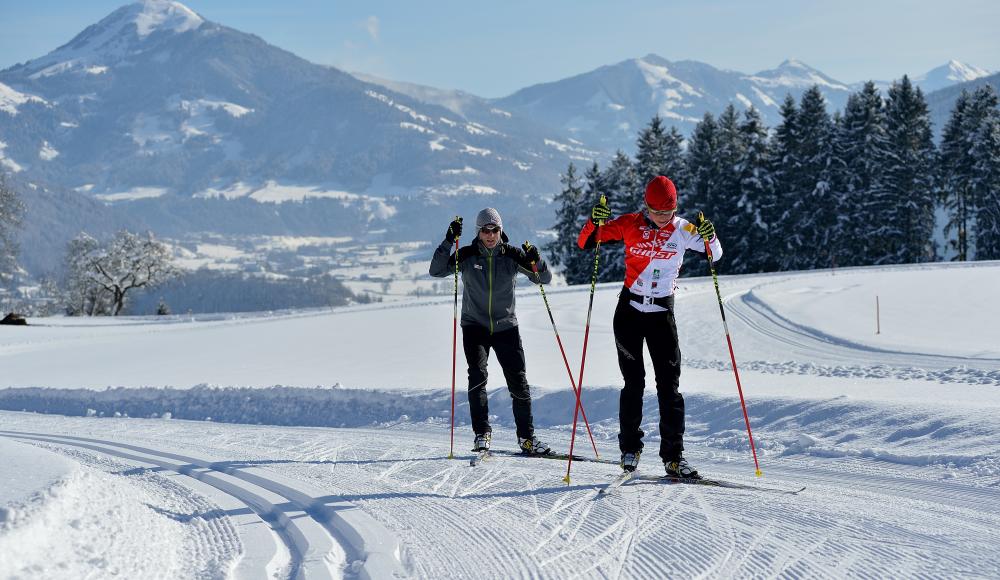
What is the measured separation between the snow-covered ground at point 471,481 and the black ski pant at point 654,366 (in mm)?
373

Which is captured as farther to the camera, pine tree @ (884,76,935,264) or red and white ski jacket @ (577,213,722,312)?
pine tree @ (884,76,935,264)

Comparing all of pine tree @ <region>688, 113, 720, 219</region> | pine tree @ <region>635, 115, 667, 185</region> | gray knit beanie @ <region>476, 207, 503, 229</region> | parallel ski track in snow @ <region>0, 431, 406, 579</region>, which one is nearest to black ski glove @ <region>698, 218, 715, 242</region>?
gray knit beanie @ <region>476, 207, 503, 229</region>

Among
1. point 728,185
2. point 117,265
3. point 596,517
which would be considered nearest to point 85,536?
point 596,517

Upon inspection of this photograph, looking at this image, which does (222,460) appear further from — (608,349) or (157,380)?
(608,349)

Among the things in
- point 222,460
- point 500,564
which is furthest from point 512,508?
point 222,460

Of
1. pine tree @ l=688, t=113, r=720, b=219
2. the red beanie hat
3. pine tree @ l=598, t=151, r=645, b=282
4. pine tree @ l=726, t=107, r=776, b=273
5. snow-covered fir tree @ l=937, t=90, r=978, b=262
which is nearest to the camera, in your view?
the red beanie hat

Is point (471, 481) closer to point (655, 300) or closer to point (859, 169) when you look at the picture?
point (655, 300)

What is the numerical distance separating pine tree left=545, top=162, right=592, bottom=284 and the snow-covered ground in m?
37.6

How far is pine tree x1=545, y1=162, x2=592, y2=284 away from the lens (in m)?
53.4

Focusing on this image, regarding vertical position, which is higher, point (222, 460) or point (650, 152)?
point (650, 152)

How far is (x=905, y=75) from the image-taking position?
48.7 meters

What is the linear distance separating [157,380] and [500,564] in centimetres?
1236

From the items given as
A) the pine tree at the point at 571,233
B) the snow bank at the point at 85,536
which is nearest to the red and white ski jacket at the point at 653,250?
the snow bank at the point at 85,536

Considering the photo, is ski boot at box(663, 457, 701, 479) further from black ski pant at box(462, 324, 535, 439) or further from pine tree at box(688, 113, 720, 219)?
pine tree at box(688, 113, 720, 219)
